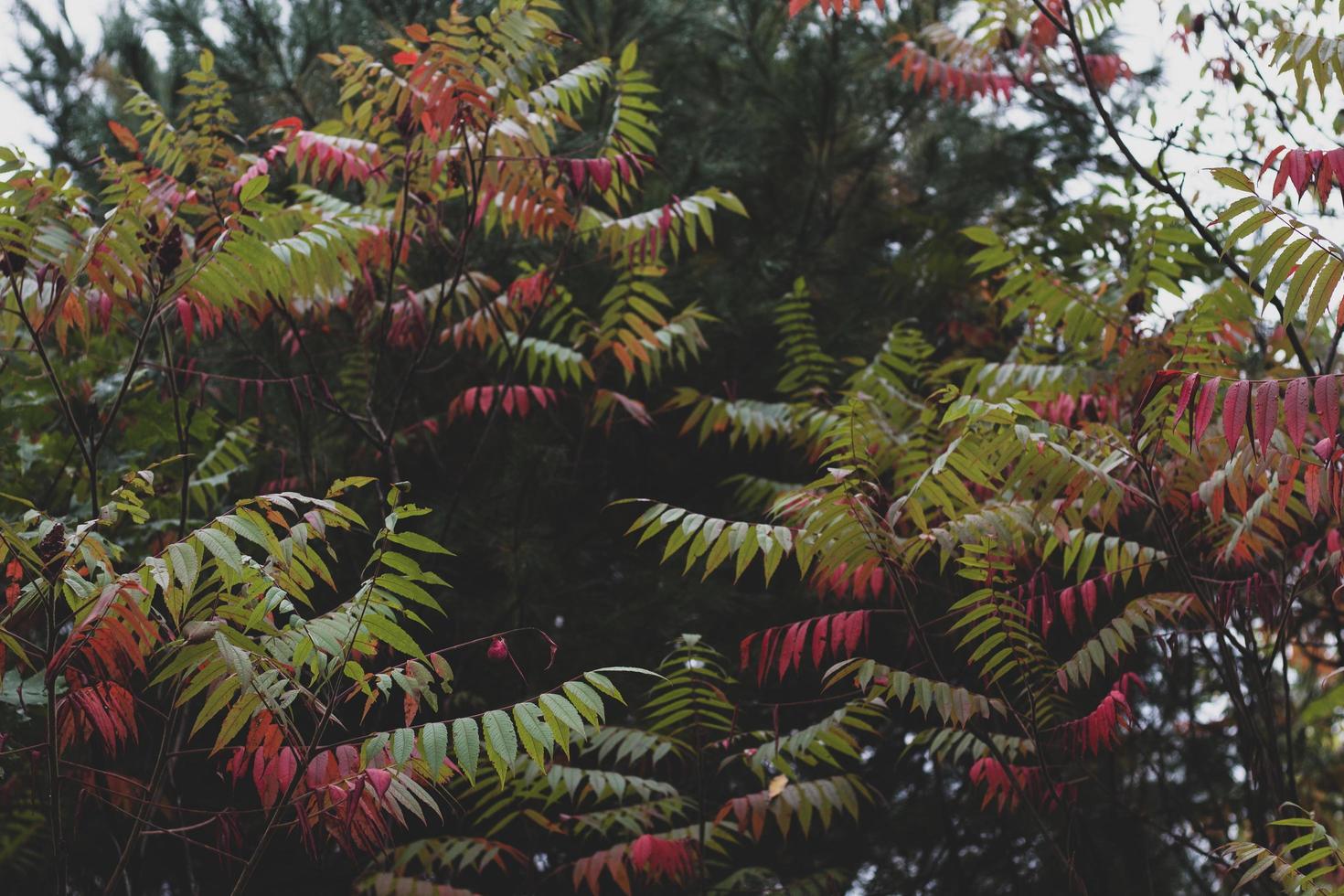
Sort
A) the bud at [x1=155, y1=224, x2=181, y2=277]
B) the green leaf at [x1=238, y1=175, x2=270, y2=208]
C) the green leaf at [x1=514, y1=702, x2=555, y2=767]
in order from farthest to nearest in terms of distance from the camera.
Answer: the bud at [x1=155, y1=224, x2=181, y2=277]
the green leaf at [x1=238, y1=175, x2=270, y2=208]
the green leaf at [x1=514, y1=702, x2=555, y2=767]

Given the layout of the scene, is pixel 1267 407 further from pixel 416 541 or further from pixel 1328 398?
pixel 416 541

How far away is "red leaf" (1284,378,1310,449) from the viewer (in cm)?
227

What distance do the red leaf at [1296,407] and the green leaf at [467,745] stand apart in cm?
174

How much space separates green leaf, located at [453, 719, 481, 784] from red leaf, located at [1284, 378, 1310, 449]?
1.74 metres

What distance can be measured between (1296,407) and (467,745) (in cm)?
182

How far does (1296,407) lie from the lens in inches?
90.9

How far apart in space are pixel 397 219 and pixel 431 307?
665 millimetres

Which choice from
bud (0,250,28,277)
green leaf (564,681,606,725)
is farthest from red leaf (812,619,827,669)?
bud (0,250,28,277)

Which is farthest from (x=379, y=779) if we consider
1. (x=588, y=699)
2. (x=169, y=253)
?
(x=169, y=253)

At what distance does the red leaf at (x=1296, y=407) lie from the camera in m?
2.27

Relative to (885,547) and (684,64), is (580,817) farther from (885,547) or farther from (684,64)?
(684,64)

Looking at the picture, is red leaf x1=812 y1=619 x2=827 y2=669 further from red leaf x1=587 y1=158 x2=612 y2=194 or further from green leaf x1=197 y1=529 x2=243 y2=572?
red leaf x1=587 y1=158 x2=612 y2=194

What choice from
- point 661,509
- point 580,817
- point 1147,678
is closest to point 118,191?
point 661,509

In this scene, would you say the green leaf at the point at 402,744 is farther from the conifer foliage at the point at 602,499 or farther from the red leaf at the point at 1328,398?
the red leaf at the point at 1328,398
